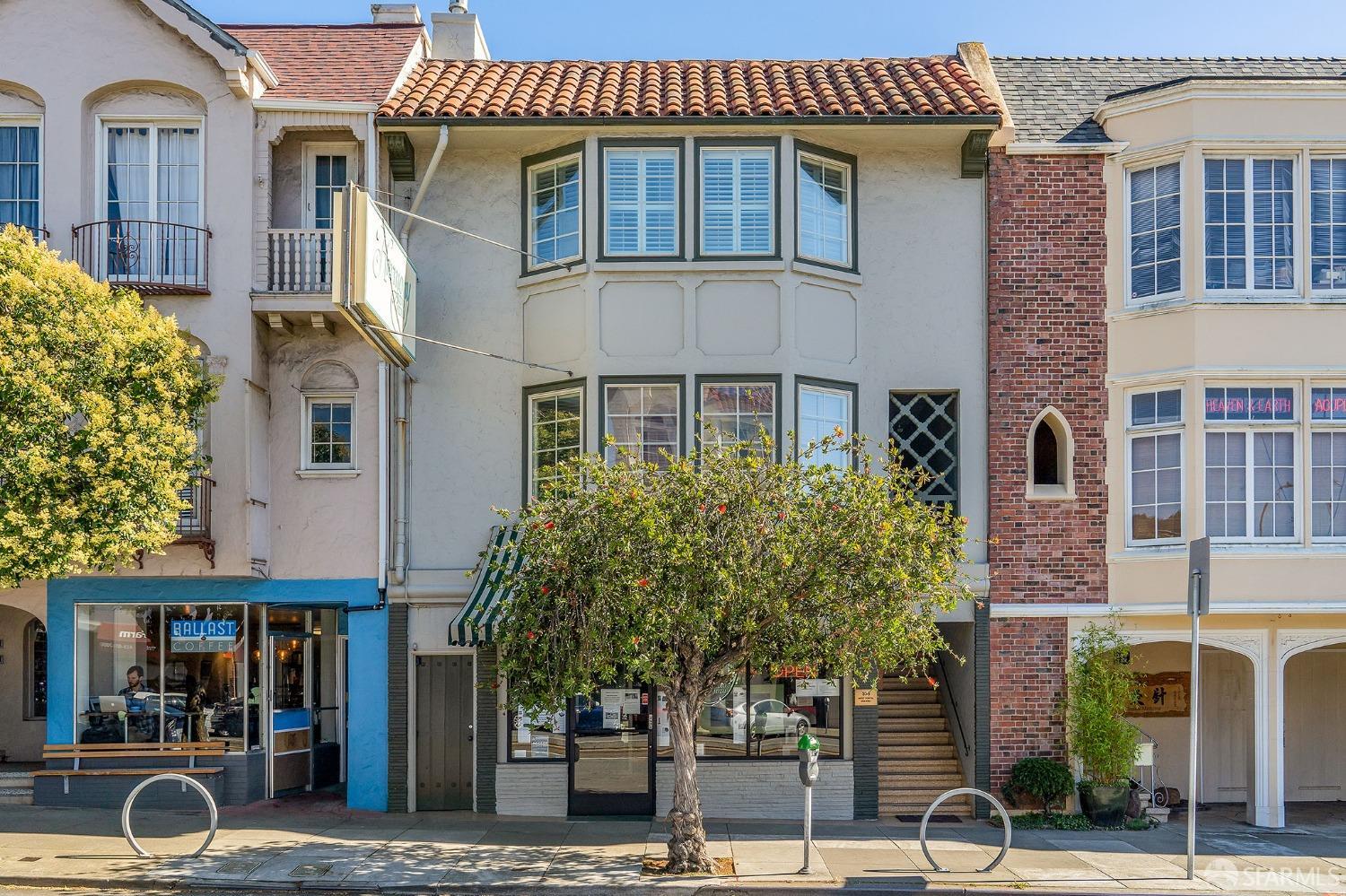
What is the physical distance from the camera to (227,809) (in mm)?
15148

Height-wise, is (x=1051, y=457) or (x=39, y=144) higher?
(x=39, y=144)

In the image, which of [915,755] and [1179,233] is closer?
[1179,233]

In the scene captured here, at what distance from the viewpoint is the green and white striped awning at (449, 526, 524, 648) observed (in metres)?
13.6

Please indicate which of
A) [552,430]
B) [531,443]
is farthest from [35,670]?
[552,430]

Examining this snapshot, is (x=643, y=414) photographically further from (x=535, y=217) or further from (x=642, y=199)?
(x=535, y=217)

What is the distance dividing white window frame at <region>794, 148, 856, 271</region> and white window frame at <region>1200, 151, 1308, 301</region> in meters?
4.19

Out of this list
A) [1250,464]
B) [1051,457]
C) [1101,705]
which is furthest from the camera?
[1051,457]

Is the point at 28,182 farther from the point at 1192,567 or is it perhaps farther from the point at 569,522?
the point at 1192,567

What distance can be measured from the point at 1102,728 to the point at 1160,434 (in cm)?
368

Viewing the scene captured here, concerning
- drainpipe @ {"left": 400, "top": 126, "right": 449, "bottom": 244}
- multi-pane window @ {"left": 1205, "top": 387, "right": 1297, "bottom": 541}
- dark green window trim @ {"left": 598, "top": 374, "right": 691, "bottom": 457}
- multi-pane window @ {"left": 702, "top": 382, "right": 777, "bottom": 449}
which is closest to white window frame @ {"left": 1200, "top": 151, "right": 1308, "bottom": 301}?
multi-pane window @ {"left": 1205, "top": 387, "right": 1297, "bottom": 541}

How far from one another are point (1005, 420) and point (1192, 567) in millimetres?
3892

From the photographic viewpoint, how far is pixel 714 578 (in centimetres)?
1116

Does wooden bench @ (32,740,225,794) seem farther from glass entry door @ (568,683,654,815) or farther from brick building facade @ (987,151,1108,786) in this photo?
brick building facade @ (987,151,1108,786)

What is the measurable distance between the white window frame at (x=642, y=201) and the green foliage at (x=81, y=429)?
5241 mm
